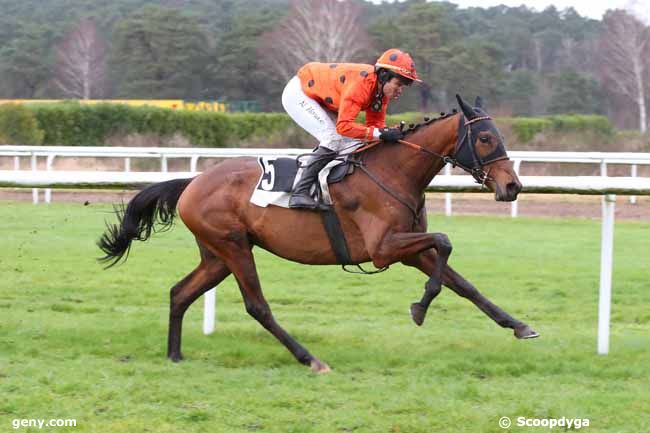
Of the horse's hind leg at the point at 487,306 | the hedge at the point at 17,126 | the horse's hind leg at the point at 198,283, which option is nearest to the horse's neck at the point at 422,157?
the horse's hind leg at the point at 487,306

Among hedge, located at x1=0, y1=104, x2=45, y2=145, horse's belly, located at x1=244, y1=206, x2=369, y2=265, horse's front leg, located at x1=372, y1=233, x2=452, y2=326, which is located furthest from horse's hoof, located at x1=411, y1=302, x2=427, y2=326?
hedge, located at x1=0, y1=104, x2=45, y2=145

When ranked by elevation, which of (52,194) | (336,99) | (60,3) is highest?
(60,3)

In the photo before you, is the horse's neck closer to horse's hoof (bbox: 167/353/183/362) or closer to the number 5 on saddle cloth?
the number 5 on saddle cloth

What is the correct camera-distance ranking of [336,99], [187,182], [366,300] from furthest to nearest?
[366,300]
[187,182]
[336,99]

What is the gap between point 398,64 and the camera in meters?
5.37

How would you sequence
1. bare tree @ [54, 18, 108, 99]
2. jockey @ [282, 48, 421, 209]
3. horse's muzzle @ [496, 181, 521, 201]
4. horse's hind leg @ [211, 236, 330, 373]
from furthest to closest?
bare tree @ [54, 18, 108, 99] → horse's hind leg @ [211, 236, 330, 373] → jockey @ [282, 48, 421, 209] → horse's muzzle @ [496, 181, 521, 201]

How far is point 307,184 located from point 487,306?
3.91ft

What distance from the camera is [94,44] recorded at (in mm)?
47281

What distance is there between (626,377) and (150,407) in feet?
8.01

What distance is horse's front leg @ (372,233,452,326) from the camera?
5281 mm

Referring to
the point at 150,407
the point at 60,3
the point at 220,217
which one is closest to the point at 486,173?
the point at 220,217

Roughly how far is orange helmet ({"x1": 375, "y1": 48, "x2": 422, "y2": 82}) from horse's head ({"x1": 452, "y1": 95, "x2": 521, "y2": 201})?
1.10 feet

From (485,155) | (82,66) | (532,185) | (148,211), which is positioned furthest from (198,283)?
(82,66)

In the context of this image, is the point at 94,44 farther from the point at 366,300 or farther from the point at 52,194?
the point at 366,300
